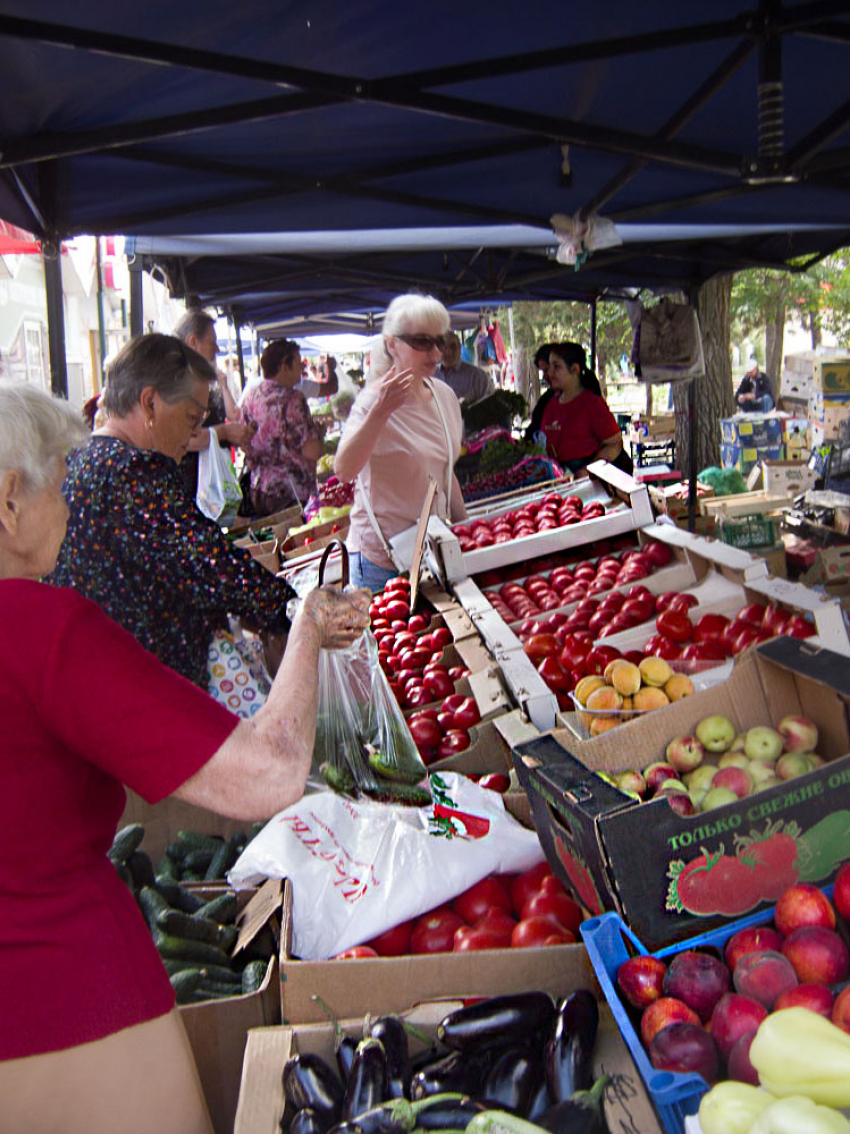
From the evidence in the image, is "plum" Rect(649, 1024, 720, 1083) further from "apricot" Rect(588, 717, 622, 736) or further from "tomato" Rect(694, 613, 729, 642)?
"tomato" Rect(694, 613, 729, 642)

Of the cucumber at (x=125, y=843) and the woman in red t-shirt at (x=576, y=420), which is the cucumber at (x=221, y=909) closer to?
the cucumber at (x=125, y=843)

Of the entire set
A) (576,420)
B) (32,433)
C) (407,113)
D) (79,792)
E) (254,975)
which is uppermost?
(407,113)

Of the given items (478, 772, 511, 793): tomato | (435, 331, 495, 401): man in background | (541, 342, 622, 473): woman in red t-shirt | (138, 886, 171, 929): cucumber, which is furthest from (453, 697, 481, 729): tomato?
(435, 331, 495, 401): man in background

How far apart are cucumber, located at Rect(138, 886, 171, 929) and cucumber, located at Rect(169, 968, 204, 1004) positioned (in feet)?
0.62

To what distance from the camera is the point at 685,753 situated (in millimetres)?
2297

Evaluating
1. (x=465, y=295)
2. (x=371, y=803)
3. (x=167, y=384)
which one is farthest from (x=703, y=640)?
(x=465, y=295)

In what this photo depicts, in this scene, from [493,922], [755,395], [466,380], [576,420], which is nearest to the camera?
[493,922]

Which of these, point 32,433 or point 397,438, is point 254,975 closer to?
point 32,433

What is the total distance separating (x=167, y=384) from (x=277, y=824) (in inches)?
52.6

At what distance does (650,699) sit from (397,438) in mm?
2053

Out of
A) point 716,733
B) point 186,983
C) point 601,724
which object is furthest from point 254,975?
point 716,733

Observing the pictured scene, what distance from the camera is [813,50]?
3.17 m

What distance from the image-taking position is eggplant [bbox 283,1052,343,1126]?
1627mm

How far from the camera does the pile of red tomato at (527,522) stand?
4.73m
